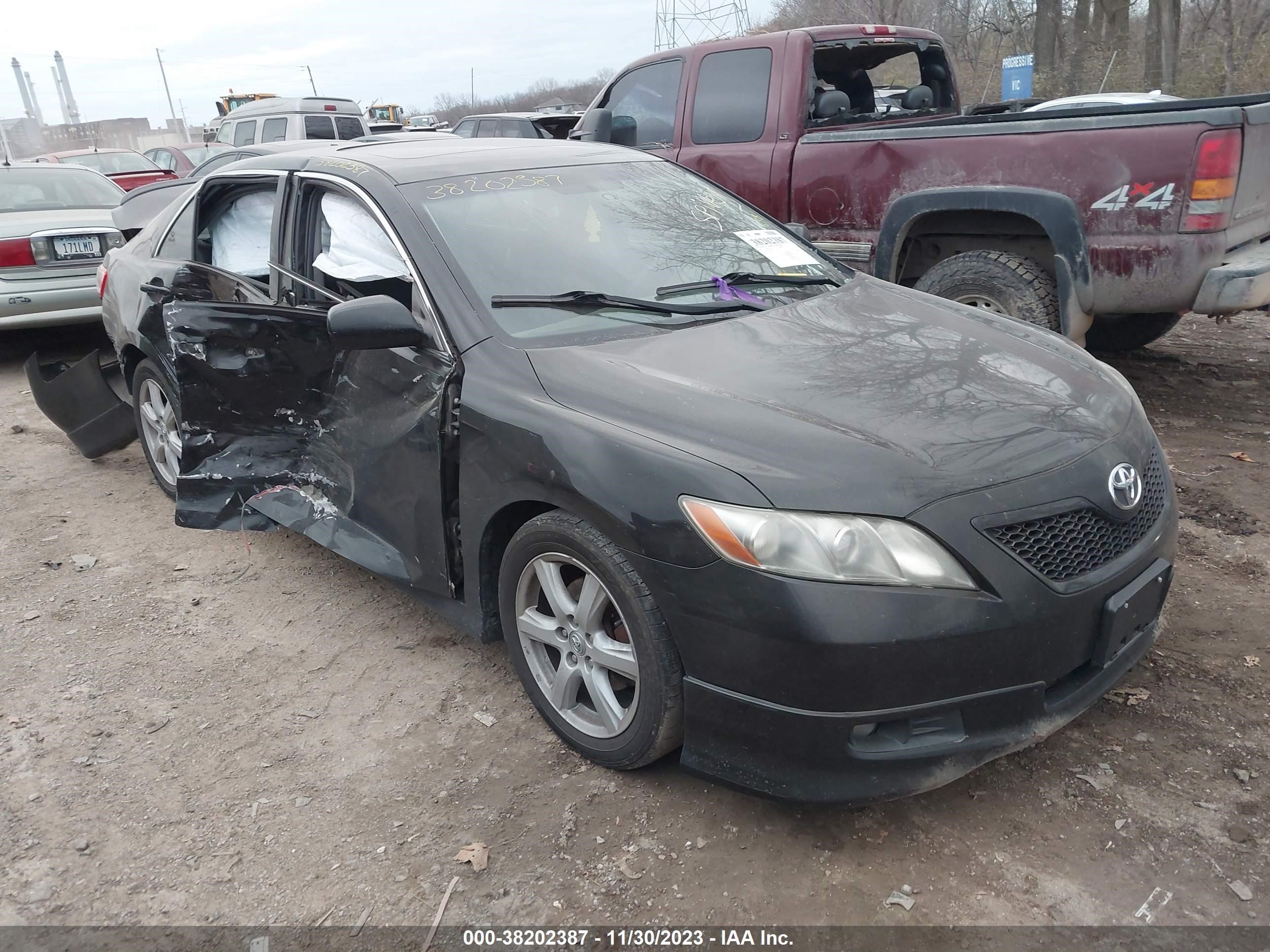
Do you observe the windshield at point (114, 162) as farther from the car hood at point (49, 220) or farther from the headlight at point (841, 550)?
the headlight at point (841, 550)

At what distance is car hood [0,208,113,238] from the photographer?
7703mm

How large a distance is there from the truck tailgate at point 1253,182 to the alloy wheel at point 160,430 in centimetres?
517

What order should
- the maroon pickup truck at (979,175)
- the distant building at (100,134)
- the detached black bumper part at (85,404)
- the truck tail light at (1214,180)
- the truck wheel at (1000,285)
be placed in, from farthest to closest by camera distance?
the distant building at (100,134)
the detached black bumper part at (85,404)
the truck wheel at (1000,285)
the maroon pickup truck at (979,175)
the truck tail light at (1214,180)

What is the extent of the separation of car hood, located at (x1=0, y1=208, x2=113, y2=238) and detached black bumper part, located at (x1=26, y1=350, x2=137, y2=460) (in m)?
2.92

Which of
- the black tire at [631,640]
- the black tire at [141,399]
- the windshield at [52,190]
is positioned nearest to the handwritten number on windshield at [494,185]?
the black tire at [631,640]

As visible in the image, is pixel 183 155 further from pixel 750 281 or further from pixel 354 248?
pixel 750 281

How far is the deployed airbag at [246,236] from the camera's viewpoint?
12.9ft

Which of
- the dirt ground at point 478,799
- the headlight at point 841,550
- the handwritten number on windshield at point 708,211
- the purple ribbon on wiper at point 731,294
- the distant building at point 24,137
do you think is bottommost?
the dirt ground at point 478,799

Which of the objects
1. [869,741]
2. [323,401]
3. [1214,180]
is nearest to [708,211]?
[323,401]

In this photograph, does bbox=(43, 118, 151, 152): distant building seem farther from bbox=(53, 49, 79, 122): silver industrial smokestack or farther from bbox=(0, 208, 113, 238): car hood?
bbox=(0, 208, 113, 238): car hood

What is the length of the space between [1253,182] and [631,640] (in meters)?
4.15

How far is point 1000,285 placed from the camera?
5.23 meters

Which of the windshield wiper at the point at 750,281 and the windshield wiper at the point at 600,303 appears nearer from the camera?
the windshield wiper at the point at 600,303

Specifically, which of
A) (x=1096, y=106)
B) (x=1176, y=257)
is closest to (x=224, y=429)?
(x=1176, y=257)
